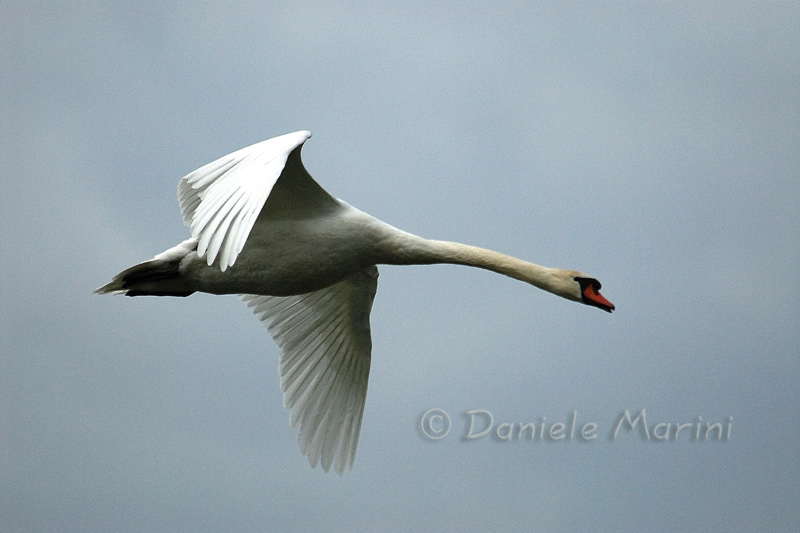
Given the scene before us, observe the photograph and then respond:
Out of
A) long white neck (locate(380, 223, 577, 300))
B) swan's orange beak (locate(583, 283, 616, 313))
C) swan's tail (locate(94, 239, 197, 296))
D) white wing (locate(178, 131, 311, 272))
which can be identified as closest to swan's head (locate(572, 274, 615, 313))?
swan's orange beak (locate(583, 283, 616, 313))

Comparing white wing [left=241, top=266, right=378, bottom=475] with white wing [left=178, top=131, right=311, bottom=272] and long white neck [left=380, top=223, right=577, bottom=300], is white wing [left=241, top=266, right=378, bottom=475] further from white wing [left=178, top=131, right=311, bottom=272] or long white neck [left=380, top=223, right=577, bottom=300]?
white wing [left=178, top=131, right=311, bottom=272]

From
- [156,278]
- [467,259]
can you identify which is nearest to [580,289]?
[467,259]

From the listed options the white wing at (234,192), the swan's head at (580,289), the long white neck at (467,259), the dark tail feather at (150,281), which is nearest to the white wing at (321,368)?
the dark tail feather at (150,281)

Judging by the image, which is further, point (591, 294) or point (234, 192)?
point (591, 294)

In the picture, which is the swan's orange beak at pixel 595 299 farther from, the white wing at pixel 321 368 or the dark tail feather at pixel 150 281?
the dark tail feather at pixel 150 281

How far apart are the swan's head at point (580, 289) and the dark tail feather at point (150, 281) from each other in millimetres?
3679

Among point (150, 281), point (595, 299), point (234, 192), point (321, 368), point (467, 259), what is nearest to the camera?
point (234, 192)

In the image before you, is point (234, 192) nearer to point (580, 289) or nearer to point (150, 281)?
point (150, 281)

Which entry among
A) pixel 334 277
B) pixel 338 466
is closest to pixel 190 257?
pixel 334 277

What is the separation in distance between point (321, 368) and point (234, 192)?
4.63 meters

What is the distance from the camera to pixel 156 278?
12.0 m

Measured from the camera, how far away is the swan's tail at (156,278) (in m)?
11.9

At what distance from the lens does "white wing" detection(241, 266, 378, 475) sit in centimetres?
1361

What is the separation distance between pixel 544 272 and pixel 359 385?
300 cm
